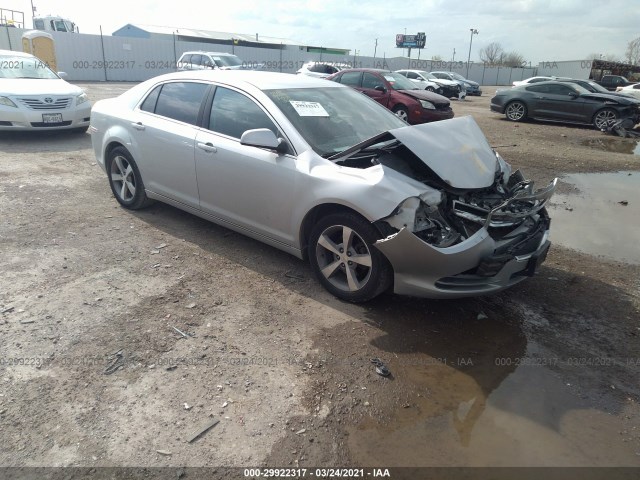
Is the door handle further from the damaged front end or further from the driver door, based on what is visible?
the driver door

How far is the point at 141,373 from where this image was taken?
9.62ft

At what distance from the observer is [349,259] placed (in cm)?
368

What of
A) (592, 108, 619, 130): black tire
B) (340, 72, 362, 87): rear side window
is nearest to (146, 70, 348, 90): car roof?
(340, 72, 362, 87): rear side window

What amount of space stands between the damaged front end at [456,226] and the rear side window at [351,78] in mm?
10552

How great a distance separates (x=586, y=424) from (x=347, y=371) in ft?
4.61

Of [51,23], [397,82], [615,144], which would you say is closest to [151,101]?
[397,82]

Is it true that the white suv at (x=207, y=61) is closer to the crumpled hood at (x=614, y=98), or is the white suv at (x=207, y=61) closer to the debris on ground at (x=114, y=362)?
the crumpled hood at (x=614, y=98)

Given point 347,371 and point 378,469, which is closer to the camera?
point 378,469

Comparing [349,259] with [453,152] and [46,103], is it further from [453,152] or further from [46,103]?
[46,103]

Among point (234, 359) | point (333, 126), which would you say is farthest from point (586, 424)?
point (333, 126)

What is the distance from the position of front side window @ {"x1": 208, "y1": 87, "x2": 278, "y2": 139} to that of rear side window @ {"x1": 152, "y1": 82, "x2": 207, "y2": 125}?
0.81ft

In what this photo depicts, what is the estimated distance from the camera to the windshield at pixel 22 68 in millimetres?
9688

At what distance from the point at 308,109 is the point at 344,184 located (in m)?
1.07

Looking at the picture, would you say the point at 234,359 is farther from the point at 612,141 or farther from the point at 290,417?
the point at 612,141
